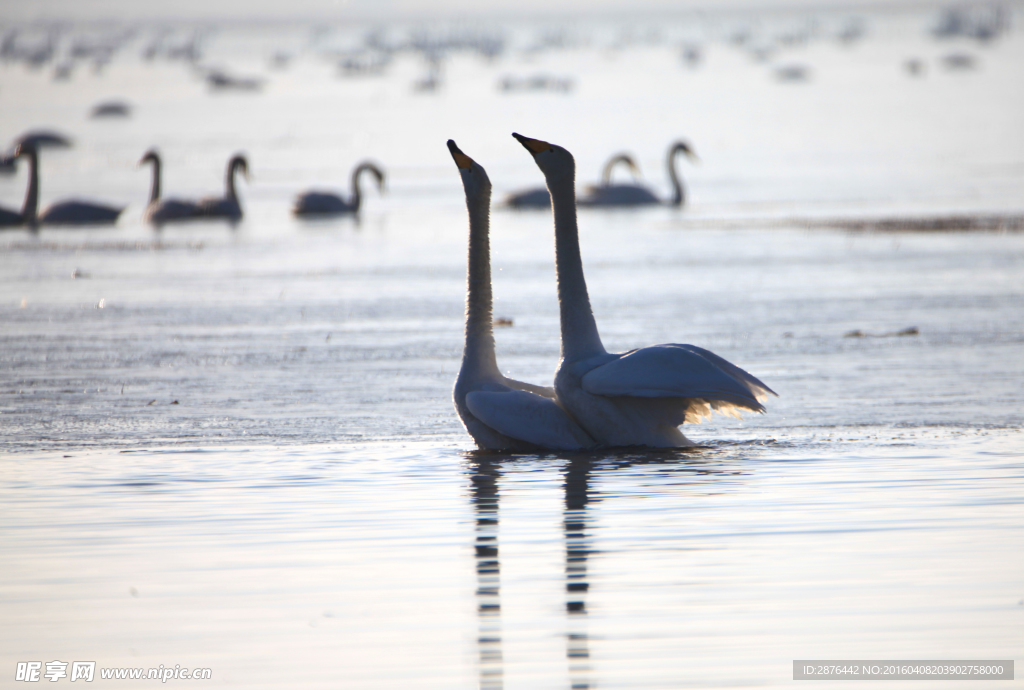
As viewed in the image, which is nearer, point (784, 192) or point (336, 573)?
point (336, 573)

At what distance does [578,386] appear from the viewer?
8391 mm

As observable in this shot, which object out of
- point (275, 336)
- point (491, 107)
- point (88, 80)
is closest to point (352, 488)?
point (275, 336)

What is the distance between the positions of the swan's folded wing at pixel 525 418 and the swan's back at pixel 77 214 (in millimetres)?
18167

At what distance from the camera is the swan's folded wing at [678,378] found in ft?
25.7

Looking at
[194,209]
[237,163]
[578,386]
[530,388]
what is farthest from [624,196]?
[578,386]

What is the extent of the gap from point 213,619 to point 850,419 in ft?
16.7

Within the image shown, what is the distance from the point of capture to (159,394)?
10.9 m

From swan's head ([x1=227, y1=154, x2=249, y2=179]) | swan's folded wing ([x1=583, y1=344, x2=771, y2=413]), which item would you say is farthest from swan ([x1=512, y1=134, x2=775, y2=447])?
swan's head ([x1=227, y1=154, x2=249, y2=179])

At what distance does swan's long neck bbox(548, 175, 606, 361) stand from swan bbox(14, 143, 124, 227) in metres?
17.7

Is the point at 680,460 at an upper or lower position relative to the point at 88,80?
lower

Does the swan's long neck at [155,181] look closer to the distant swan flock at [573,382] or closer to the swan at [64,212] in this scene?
the swan at [64,212]

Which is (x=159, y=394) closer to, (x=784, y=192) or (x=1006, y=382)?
(x=1006, y=382)

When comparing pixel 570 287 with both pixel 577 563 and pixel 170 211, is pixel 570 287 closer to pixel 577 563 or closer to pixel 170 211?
pixel 577 563

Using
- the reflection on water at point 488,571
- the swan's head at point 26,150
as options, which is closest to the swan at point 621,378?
the reflection on water at point 488,571
